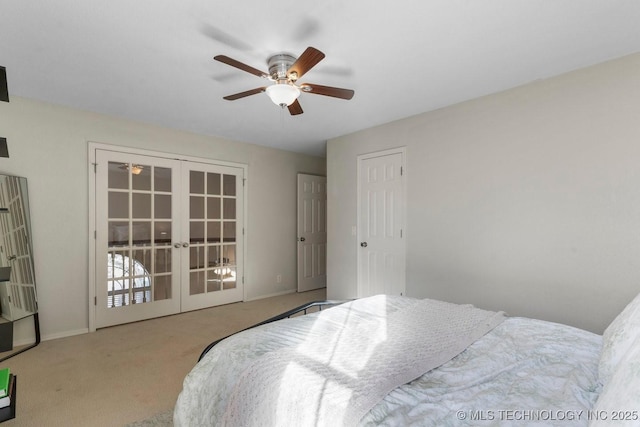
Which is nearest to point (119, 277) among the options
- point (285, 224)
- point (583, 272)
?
point (285, 224)

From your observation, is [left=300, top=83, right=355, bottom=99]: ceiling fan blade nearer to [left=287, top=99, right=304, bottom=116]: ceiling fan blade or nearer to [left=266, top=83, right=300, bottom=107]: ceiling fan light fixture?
[left=266, top=83, right=300, bottom=107]: ceiling fan light fixture

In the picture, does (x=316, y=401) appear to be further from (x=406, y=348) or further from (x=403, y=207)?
(x=403, y=207)

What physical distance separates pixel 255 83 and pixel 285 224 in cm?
274

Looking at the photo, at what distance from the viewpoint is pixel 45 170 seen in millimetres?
3078

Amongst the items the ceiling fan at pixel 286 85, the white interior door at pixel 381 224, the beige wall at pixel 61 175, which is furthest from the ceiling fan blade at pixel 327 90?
the beige wall at pixel 61 175

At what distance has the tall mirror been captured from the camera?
275 centimetres

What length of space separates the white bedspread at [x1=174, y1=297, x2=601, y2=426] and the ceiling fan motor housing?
5.14 feet

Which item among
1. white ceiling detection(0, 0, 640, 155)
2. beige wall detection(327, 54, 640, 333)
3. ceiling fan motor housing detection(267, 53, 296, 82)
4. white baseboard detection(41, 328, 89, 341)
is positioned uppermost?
white ceiling detection(0, 0, 640, 155)

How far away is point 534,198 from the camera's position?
261 cm

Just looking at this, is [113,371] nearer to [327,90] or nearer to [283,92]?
[283,92]

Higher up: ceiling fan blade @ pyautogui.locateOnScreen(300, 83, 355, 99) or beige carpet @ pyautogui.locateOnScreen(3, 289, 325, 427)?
ceiling fan blade @ pyautogui.locateOnScreen(300, 83, 355, 99)

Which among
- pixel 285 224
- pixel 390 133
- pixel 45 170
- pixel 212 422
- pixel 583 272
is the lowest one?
pixel 212 422

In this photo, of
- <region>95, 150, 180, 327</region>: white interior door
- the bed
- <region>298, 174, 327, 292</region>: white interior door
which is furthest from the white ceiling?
<region>298, 174, 327, 292</region>: white interior door

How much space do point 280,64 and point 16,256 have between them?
9.59ft
